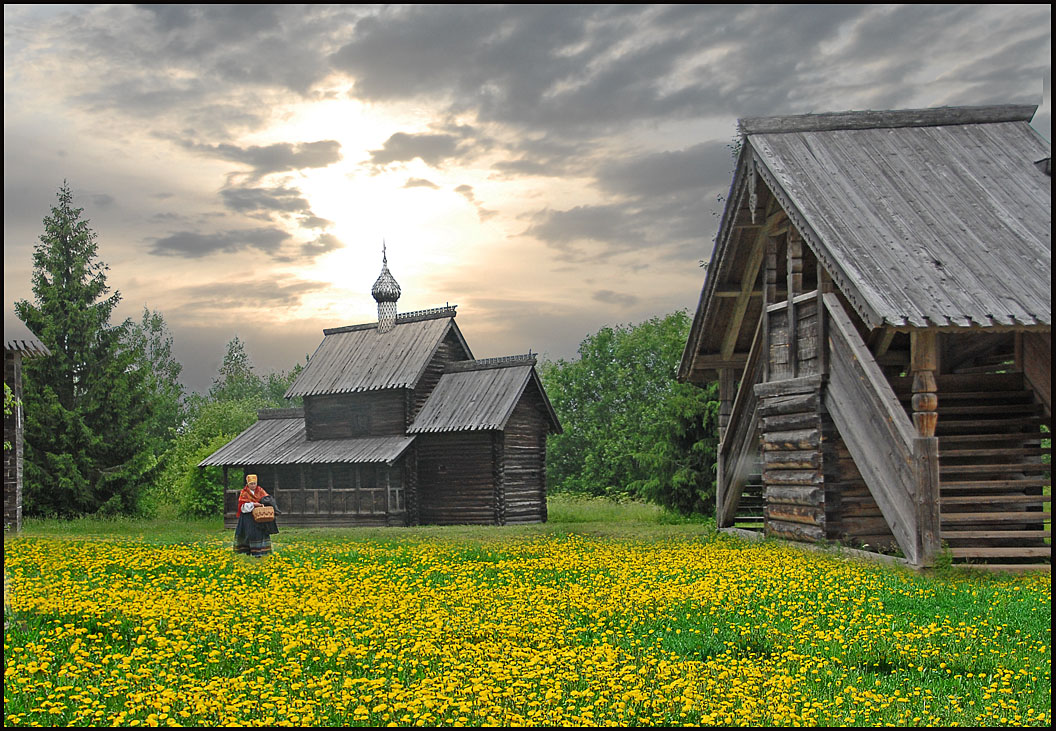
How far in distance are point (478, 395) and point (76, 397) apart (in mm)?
16394

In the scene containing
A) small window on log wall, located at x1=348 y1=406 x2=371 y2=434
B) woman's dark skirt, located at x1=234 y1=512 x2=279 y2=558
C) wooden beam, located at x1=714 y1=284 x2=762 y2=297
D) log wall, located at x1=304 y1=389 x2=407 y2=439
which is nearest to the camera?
woman's dark skirt, located at x1=234 y1=512 x2=279 y2=558

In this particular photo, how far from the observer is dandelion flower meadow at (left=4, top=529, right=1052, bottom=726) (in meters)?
7.11

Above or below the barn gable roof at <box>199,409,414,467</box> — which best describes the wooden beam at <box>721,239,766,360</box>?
above

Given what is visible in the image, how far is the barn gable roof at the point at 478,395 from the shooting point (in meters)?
35.5

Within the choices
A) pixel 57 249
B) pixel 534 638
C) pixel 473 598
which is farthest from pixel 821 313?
pixel 57 249

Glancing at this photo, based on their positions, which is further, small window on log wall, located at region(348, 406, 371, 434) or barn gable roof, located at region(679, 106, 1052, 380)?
small window on log wall, located at region(348, 406, 371, 434)

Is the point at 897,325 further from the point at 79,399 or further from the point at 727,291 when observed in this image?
the point at 79,399

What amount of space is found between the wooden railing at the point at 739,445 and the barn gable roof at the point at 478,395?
13102mm

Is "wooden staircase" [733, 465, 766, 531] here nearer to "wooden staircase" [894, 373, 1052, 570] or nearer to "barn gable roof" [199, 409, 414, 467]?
"wooden staircase" [894, 373, 1052, 570]

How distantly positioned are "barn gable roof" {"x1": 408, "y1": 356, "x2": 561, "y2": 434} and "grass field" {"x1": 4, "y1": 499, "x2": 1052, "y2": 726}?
767 inches

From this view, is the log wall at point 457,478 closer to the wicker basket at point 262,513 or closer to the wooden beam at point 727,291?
the wooden beam at point 727,291

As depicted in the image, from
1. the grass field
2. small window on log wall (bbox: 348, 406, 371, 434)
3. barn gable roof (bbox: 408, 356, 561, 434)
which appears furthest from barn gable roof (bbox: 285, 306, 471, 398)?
the grass field

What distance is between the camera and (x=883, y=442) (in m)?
15.3

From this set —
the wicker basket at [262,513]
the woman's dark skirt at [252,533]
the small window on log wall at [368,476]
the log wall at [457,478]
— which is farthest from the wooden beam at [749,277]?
the small window on log wall at [368,476]
